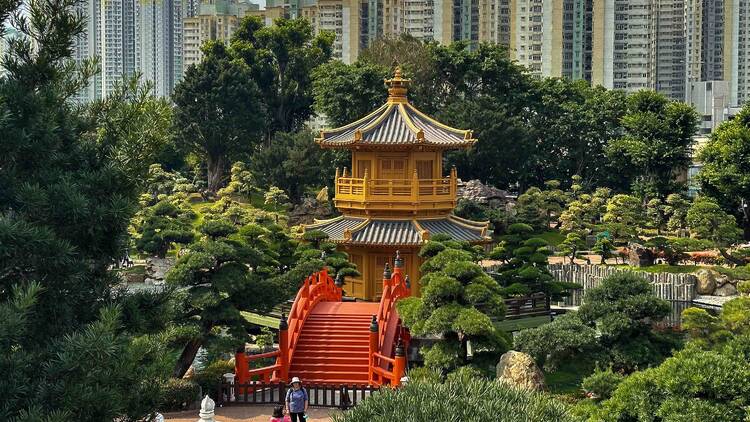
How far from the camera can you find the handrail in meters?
19.2

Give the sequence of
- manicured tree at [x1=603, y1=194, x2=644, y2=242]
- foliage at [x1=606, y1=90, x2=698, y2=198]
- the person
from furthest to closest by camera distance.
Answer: foliage at [x1=606, y1=90, x2=698, y2=198]
manicured tree at [x1=603, y1=194, x2=644, y2=242]
the person

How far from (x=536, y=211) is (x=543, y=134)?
34.4 feet

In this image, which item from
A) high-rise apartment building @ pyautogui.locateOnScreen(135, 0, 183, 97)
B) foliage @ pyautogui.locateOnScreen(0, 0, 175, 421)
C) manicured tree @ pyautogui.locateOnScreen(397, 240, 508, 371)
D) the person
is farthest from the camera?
high-rise apartment building @ pyautogui.locateOnScreen(135, 0, 183, 97)

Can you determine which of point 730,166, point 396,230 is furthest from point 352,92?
point 396,230

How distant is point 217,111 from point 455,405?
4057 cm

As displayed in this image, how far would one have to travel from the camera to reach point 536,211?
3781 cm

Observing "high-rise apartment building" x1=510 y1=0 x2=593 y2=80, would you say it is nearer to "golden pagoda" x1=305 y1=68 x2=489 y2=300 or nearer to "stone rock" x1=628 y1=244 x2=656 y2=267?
"stone rock" x1=628 y1=244 x2=656 y2=267

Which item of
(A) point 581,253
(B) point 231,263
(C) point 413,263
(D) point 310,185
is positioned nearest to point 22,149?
(B) point 231,263

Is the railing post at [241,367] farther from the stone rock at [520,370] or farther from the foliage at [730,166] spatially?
the foliage at [730,166]

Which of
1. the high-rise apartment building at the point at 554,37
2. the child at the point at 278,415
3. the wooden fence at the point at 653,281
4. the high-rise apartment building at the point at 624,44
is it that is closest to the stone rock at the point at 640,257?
the wooden fence at the point at 653,281

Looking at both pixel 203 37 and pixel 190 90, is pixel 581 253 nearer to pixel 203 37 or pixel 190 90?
pixel 190 90

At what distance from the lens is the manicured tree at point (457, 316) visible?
17.8 metres

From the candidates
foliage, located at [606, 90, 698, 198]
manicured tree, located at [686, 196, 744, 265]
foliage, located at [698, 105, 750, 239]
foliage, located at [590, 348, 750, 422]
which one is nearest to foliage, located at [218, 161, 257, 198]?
foliage, located at [606, 90, 698, 198]

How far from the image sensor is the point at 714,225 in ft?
102
